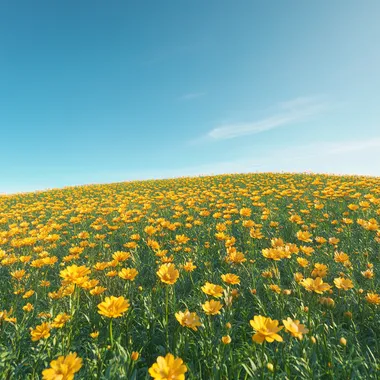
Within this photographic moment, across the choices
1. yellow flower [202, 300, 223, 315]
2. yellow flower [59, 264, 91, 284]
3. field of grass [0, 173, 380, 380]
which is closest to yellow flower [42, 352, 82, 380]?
field of grass [0, 173, 380, 380]

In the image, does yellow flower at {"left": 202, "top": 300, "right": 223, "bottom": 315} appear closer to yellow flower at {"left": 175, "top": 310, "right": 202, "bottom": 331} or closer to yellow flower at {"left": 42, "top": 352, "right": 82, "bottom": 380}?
yellow flower at {"left": 175, "top": 310, "right": 202, "bottom": 331}

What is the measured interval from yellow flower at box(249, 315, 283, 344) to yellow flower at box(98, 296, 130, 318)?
0.86m

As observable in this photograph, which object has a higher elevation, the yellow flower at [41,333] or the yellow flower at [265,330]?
the yellow flower at [265,330]

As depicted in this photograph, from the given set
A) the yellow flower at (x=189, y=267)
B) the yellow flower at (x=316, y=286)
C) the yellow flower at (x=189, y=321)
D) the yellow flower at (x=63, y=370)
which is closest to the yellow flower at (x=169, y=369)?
the yellow flower at (x=189, y=321)

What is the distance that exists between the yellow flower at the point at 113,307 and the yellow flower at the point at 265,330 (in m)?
0.86

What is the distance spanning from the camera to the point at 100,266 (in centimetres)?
292

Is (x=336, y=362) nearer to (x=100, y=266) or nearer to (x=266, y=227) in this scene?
(x=100, y=266)

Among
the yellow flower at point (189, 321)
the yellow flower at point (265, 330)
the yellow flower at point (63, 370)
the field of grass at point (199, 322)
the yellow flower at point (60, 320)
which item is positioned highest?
the yellow flower at point (265, 330)

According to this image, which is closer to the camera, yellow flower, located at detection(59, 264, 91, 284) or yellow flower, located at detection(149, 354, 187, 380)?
yellow flower, located at detection(149, 354, 187, 380)

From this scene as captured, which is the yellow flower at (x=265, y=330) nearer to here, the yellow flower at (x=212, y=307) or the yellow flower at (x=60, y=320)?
the yellow flower at (x=212, y=307)

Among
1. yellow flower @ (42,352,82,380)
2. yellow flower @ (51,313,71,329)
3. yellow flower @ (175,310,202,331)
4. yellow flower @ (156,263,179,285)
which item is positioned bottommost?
yellow flower @ (51,313,71,329)

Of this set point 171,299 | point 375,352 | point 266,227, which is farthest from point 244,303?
point 266,227

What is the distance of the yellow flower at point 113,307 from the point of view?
1.66 metres

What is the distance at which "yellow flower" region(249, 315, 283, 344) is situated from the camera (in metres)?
1.35
